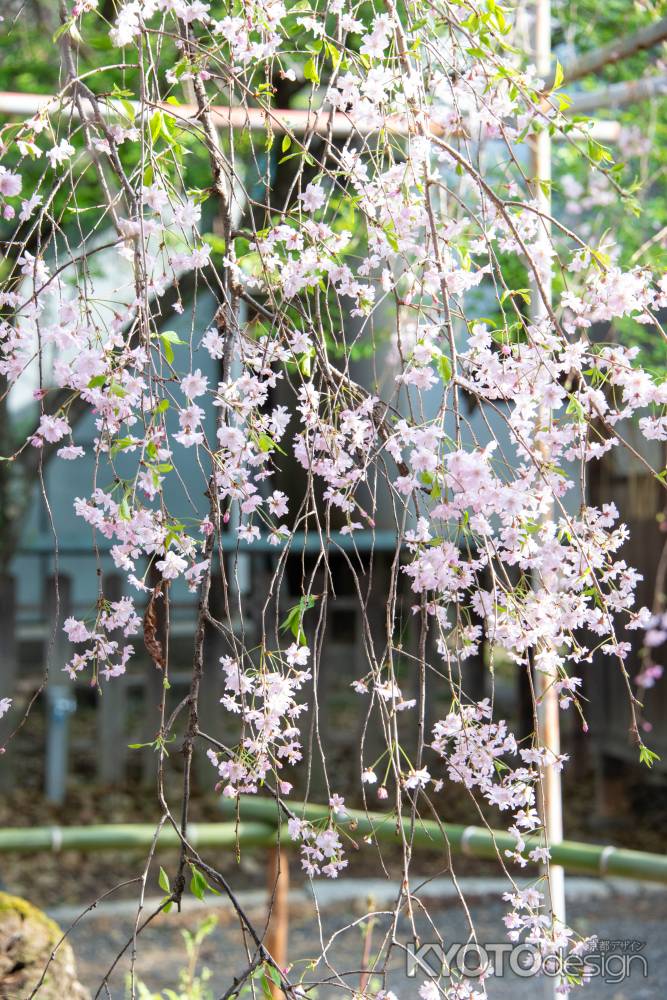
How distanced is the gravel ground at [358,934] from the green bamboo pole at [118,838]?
2.55 ft

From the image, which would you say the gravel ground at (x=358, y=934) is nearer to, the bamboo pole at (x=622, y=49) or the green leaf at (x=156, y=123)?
the bamboo pole at (x=622, y=49)

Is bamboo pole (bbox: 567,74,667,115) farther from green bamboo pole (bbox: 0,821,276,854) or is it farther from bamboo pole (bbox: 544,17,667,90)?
green bamboo pole (bbox: 0,821,276,854)

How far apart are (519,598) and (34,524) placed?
7623mm

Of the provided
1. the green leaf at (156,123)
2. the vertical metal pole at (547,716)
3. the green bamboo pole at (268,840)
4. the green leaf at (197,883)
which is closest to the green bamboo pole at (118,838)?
the green bamboo pole at (268,840)

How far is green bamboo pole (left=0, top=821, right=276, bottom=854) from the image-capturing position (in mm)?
2584

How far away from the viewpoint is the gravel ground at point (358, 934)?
11.1 feet

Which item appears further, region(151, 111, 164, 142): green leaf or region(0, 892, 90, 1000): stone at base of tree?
region(0, 892, 90, 1000): stone at base of tree


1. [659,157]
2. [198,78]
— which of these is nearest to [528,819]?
[198,78]

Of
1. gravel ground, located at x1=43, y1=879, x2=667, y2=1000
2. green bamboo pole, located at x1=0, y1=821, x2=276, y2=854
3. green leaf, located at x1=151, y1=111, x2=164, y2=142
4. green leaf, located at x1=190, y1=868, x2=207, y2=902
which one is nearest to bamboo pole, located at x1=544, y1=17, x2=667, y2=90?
green leaf, located at x1=151, y1=111, x2=164, y2=142

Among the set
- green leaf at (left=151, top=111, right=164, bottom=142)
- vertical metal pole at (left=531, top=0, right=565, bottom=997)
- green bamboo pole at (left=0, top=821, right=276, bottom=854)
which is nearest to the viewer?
green leaf at (left=151, top=111, right=164, bottom=142)

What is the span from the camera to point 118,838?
104 inches

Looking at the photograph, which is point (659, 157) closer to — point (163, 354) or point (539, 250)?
point (539, 250)

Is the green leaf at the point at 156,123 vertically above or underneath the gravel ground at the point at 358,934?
above

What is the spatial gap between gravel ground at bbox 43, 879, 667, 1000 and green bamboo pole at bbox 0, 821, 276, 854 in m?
0.78
